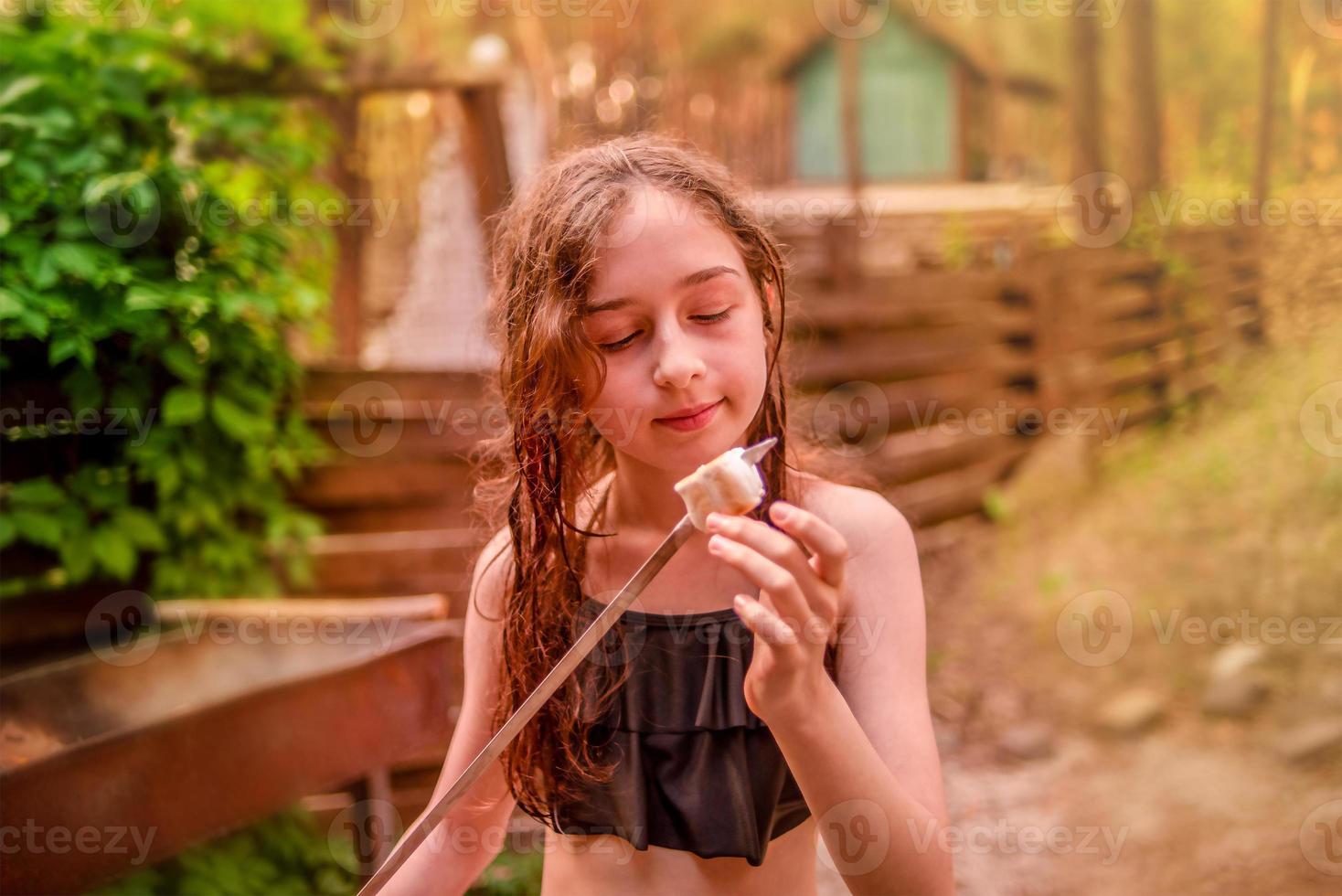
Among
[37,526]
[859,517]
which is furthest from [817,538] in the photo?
[37,526]

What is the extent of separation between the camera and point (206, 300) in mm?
2406

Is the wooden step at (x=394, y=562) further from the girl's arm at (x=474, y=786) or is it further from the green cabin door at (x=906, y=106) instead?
the green cabin door at (x=906, y=106)

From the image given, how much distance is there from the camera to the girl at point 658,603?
1.20 m

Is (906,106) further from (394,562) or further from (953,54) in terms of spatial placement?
(394,562)

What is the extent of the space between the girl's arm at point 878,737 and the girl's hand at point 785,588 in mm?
38

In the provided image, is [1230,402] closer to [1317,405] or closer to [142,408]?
[1317,405]

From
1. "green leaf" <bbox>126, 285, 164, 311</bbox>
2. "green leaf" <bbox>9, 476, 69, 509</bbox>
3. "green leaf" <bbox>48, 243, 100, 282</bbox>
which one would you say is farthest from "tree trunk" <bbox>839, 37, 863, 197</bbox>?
"green leaf" <bbox>9, 476, 69, 509</bbox>

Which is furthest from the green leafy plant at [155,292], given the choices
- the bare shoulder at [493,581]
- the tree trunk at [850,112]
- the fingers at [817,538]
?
the tree trunk at [850,112]

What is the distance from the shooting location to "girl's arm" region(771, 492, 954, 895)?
106 cm

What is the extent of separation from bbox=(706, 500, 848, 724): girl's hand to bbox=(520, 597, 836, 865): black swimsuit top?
0.36 m

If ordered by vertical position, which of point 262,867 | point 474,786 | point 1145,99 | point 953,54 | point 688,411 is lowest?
point 262,867

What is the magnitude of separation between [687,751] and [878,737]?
0.28m

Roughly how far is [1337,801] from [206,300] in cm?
327

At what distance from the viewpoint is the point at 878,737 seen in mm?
1254
